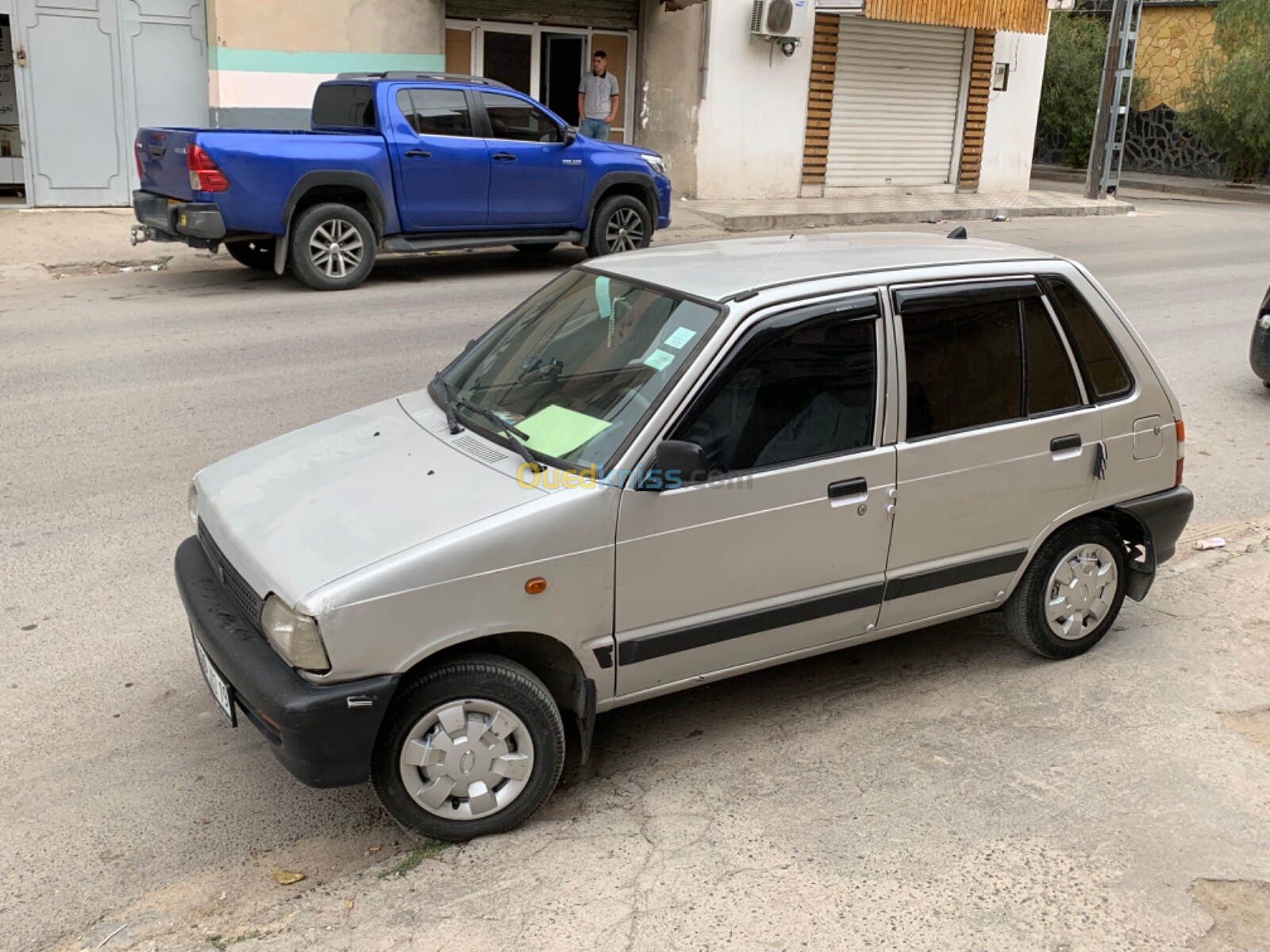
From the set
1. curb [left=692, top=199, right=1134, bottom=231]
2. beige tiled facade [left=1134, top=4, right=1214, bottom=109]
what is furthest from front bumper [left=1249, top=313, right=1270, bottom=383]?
beige tiled facade [left=1134, top=4, right=1214, bottom=109]

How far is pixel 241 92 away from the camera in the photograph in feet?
50.9

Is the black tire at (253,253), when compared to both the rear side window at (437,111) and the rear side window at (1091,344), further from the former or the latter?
the rear side window at (1091,344)

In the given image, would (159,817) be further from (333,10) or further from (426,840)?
(333,10)

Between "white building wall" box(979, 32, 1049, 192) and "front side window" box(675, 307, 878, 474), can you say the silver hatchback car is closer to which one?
"front side window" box(675, 307, 878, 474)

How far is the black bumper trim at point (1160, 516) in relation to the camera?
497 centimetres

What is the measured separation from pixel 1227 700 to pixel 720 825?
2.28m

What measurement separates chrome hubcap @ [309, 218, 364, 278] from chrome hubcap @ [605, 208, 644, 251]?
9.48 feet

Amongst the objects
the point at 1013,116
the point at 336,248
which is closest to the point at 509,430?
the point at 336,248

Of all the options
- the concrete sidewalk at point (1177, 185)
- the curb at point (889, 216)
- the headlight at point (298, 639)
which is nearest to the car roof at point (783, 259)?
the headlight at point (298, 639)

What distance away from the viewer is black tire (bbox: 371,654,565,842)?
355cm

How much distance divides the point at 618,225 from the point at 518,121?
5.51 feet

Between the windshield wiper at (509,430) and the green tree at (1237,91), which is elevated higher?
the green tree at (1237,91)

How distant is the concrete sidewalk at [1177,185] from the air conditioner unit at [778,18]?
11.9 m

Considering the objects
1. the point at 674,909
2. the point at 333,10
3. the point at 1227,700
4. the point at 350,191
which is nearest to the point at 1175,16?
the point at 333,10
